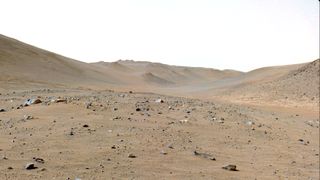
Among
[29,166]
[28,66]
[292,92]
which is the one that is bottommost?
[29,166]

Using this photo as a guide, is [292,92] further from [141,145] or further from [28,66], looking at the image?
[28,66]

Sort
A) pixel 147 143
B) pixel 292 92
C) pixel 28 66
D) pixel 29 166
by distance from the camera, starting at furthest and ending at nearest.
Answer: pixel 28 66
pixel 292 92
pixel 147 143
pixel 29 166

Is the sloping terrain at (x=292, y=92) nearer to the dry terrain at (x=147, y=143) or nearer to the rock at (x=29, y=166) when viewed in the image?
the dry terrain at (x=147, y=143)

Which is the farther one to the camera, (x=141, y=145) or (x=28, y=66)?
(x=28, y=66)

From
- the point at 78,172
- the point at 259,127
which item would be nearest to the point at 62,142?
A: the point at 78,172

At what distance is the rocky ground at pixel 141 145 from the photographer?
11.9ft

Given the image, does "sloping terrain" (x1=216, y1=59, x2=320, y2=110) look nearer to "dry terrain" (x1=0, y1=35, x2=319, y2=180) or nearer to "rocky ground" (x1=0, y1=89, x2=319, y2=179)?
"dry terrain" (x1=0, y1=35, x2=319, y2=180)

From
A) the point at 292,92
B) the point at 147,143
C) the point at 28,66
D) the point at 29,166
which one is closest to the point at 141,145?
the point at 147,143

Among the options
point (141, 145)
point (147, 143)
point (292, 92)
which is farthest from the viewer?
point (292, 92)

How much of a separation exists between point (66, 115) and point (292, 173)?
494 cm

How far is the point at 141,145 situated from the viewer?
16.0 feet

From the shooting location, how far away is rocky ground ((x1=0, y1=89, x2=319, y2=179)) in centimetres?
362

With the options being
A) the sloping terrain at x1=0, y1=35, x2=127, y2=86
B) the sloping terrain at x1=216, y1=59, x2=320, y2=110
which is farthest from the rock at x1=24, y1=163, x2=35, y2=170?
the sloping terrain at x1=0, y1=35, x2=127, y2=86

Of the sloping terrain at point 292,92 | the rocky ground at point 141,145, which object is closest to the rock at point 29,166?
the rocky ground at point 141,145
